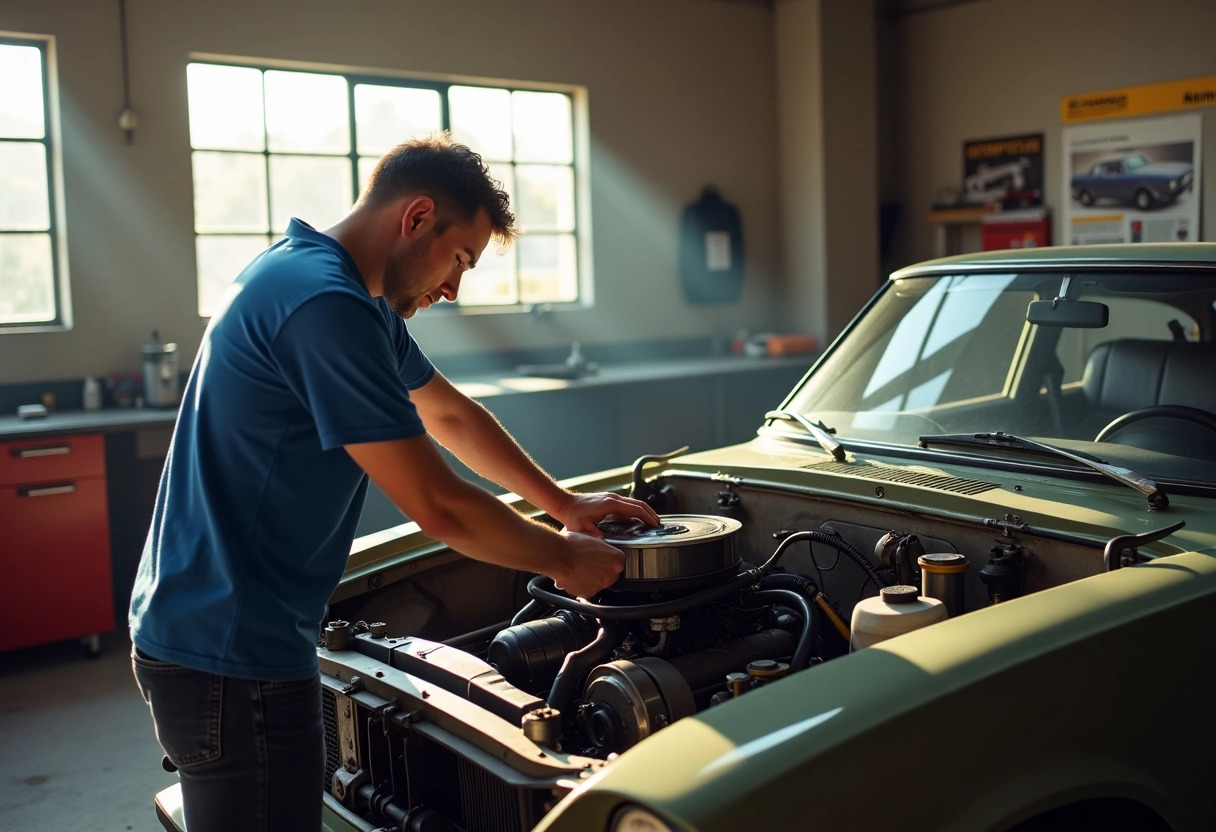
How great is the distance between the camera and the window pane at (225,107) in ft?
21.9

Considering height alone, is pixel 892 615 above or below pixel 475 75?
below

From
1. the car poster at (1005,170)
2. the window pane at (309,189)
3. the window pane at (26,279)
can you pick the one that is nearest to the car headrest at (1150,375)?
the window pane at (309,189)

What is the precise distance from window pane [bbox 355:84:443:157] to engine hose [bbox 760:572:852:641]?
545cm

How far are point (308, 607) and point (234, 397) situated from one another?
1.22 feet

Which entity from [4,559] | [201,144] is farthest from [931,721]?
[201,144]

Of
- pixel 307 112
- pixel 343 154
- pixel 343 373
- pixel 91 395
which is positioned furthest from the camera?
pixel 343 154

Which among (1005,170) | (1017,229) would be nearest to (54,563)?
(1017,229)

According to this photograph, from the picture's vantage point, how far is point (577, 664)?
7.18ft

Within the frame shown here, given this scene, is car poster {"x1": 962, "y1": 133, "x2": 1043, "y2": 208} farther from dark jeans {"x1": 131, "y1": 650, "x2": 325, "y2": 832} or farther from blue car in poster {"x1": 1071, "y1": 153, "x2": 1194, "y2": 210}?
dark jeans {"x1": 131, "y1": 650, "x2": 325, "y2": 832}

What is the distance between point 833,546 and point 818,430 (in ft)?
1.69

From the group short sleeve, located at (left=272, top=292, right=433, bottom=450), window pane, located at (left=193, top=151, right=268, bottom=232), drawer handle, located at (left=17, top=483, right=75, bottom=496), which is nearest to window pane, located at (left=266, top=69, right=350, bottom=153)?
window pane, located at (left=193, top=151, right=268, bottom=232)

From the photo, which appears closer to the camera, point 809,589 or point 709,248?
point 809,589

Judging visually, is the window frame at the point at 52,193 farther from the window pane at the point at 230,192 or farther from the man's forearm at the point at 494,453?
the man's forearm at the point at 494,453

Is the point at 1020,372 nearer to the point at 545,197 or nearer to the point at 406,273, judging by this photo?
the point at 406,273
